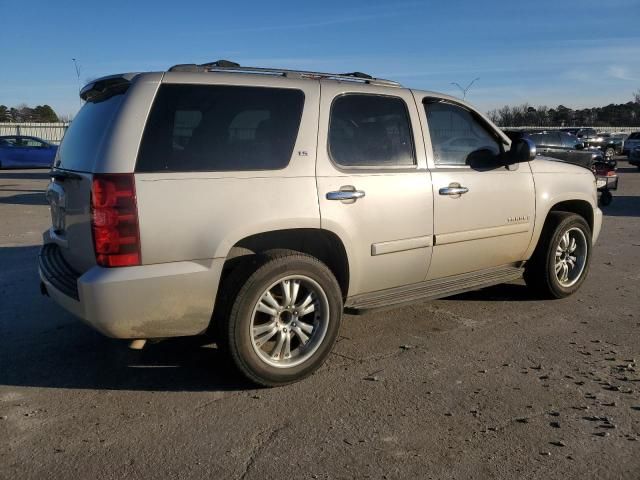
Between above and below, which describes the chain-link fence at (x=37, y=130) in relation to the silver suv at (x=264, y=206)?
above

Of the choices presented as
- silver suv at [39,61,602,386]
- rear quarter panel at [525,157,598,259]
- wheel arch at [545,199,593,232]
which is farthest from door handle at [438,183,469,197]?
wheel arch at [545,199,593,232]

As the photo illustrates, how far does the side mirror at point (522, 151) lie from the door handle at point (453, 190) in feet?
2.05

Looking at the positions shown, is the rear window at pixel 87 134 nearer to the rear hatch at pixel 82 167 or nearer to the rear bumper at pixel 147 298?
the rear hatch at pixel 82 167

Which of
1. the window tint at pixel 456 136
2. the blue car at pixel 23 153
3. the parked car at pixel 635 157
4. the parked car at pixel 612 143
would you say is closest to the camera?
the window tint at pixel 456 136

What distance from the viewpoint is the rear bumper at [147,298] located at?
331 cm

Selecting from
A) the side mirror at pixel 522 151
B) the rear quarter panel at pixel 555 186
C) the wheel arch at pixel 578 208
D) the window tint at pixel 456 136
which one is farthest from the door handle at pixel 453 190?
the wheel arch at pixel 578 208

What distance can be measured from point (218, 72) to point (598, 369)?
322 centimetres

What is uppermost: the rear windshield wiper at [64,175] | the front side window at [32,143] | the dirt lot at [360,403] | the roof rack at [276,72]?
the front side window at [32,143]

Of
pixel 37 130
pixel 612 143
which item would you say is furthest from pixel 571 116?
pixel 37 130

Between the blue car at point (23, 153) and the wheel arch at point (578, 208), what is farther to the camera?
the blue car at point (23, 153)

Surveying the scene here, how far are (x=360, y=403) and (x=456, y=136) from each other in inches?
96.7

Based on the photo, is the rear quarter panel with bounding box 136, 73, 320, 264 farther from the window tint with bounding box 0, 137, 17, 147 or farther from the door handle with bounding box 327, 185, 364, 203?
the window tint with bounding box 0, 137, 17, 147

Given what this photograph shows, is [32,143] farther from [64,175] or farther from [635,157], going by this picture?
[635,157]

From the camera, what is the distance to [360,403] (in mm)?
3594
